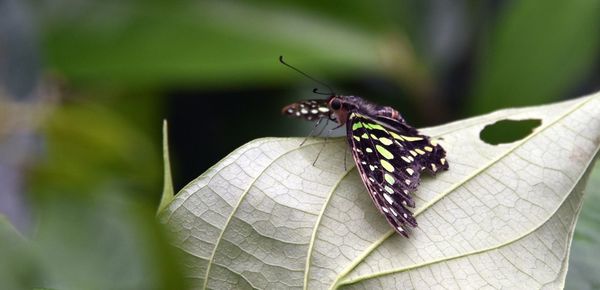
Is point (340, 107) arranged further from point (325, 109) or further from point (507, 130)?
point (507, 130)

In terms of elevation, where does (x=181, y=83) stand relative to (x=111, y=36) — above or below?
below

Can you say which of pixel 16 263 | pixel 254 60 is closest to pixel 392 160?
pixel 16 263

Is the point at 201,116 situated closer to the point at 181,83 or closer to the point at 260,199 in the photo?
the point at 181,83

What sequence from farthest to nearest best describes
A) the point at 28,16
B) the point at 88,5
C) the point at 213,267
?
the point at 88,5, the point at 28,16, the point at 213,267

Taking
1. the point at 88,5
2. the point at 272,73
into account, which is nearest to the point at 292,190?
the point at 272,73

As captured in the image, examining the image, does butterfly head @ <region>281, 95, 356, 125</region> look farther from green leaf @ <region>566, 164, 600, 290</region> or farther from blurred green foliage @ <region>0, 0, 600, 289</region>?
blurred green foliage @ <region>0, 0, 600, 289</region>

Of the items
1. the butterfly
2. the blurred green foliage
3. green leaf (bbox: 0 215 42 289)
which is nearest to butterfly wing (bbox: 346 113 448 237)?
the butterfly

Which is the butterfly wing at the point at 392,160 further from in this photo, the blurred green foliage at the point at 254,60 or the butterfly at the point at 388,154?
the blurred green foliage at the point at 254,60

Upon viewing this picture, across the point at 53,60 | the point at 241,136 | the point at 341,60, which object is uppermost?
the point at 53,60
